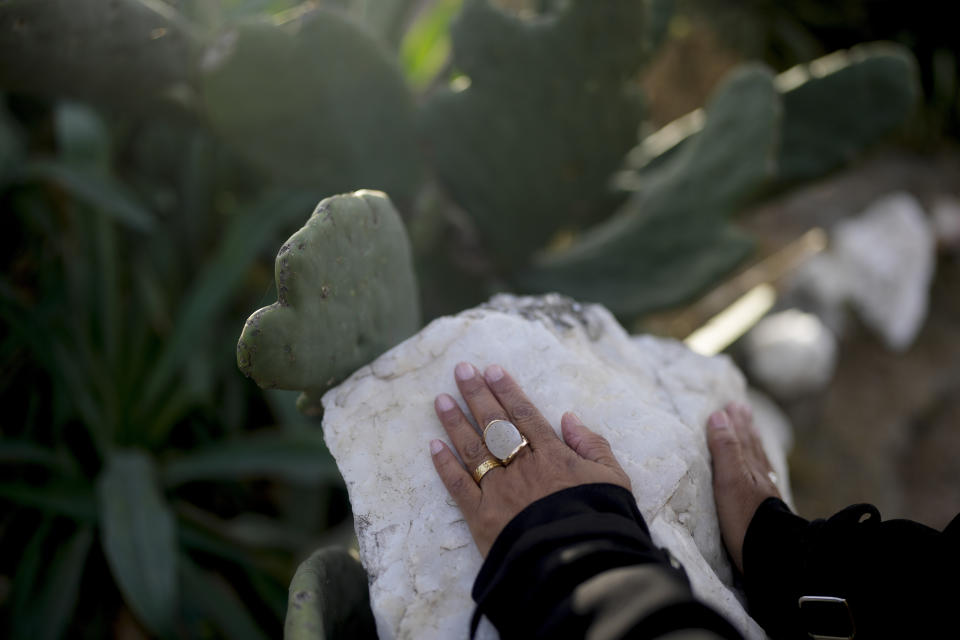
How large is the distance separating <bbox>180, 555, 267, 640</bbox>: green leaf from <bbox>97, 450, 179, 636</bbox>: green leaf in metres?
0.13

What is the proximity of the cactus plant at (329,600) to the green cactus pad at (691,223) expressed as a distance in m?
0.76

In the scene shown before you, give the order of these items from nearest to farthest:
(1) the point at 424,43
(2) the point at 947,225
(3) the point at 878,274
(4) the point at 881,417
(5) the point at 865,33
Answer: (1) the point at 424,43, (4) the point at 881,417, (3) the point at 878,274, (2) the point at 947,225, (5) the point at 865,33

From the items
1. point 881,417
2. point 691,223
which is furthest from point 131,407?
point 881,417

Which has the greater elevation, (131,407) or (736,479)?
(131,407)

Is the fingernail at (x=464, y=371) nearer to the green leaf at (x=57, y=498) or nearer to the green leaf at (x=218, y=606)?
the green leaf at (x=218, y=606)

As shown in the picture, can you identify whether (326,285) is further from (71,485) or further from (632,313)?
(71,485)

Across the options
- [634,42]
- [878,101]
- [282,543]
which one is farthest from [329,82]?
[878,101]

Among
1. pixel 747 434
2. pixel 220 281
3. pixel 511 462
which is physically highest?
pixel 220 281

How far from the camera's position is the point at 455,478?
26.5 inches

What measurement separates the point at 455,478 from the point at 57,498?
104cm

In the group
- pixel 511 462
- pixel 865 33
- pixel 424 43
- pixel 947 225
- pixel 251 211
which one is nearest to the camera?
pixel 511 462

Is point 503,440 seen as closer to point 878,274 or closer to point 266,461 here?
point 266,461

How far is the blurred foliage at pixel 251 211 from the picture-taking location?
117cm

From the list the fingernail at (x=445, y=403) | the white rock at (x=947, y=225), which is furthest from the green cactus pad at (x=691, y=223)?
the white rock at (x=947, y=225)
